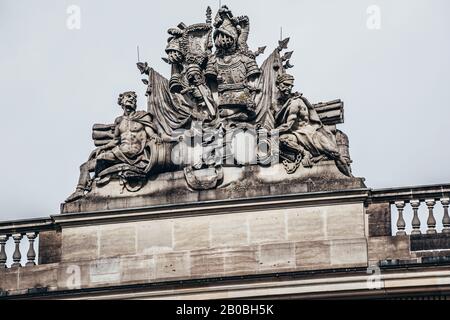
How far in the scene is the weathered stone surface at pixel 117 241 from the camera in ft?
201

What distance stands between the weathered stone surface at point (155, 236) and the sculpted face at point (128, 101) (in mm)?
2231

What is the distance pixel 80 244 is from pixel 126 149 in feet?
5.92

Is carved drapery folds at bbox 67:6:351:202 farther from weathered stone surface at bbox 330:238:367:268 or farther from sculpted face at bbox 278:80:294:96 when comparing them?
weathered stone surface at bbox 330:238:367:268

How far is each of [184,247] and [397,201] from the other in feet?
12.2

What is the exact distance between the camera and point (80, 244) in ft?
202

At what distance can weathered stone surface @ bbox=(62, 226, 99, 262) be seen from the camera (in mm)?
61406

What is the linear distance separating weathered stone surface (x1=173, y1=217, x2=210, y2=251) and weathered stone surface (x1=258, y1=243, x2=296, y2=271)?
1.13 m

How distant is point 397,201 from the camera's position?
60.3 metres

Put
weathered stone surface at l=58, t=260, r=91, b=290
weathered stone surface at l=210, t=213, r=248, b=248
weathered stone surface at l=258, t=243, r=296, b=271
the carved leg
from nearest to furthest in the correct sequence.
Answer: weathered stone surface at l=258, t=243, r=296, b=271, weathered stone surface at l=210, t=213, r=248, b=248, weathered stone surface at l=58, t=260, r=91, b=290, the carved leg

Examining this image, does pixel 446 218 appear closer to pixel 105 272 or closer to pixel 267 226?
pixel 267 226

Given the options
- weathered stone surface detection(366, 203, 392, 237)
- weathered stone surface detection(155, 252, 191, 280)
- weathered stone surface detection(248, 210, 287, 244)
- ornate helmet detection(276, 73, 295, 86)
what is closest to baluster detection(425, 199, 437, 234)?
weathered stone surface detection(366, 203, 392, 237)

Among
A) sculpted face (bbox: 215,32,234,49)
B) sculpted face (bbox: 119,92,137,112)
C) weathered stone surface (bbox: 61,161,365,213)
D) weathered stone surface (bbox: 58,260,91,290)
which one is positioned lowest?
weathered stone surface (bbox: 58,260,91,290)

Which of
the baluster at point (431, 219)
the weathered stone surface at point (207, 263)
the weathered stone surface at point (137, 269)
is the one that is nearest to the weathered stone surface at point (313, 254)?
the weathered stone surface at point (207, 263)
